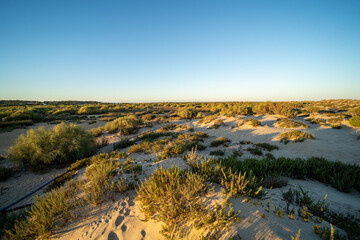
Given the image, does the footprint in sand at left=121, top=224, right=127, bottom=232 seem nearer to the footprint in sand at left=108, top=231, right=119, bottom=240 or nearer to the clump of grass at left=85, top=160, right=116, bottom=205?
the footprint in sand at left=108, top=231, right=119, bottom=240

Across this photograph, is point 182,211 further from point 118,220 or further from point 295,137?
point 295,137

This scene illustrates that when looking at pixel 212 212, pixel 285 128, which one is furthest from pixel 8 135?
pixel 285 128

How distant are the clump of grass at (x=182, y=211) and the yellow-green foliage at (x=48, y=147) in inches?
270

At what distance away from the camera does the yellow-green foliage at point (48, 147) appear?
22.5ft

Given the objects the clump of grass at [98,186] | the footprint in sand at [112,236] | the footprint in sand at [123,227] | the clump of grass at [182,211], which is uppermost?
the clump of grass at [182,211]

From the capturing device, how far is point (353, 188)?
392 centimetres

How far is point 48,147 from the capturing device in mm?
7086

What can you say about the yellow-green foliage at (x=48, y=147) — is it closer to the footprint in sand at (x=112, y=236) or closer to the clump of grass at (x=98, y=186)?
the clump of grass at (x=98, y=186)

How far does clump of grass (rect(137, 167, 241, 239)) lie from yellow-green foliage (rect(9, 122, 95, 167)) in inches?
270

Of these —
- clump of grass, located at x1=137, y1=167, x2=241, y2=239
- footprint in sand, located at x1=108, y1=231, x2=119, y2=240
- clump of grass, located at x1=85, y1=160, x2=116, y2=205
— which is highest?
clump of grass, located at x1=137, y1=167, x2=241, y2=239

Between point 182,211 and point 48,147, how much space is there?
26.9 ft

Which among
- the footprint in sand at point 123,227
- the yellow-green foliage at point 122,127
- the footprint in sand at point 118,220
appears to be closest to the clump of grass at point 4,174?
the yellow-green foliage at point 122,127

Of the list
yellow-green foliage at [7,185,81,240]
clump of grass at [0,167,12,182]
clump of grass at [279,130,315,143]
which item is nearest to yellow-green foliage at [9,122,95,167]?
clump of grass at [0,167,12,182]

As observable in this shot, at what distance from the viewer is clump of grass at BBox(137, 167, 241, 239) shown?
227 cm
